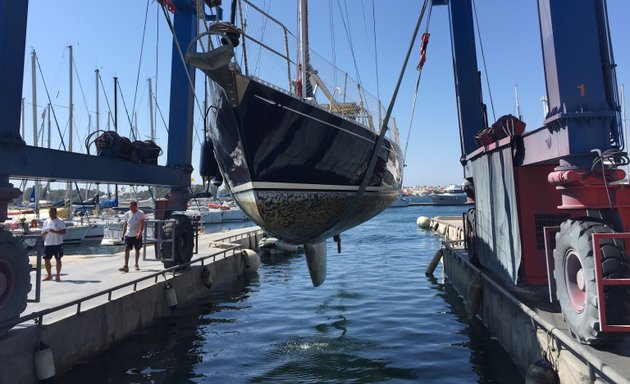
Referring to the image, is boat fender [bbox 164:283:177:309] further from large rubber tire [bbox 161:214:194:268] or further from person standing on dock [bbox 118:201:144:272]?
person standing on dock [bbox 118:201:144:272]

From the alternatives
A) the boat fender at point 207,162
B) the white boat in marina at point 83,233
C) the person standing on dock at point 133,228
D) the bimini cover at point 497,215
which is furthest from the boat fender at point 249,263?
the white boat in marina at point 83,233

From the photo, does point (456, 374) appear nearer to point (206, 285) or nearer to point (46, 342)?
point (46, 342)

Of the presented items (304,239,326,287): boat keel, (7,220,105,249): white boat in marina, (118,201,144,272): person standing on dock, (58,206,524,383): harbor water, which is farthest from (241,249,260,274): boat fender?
(7,220,105,249): white boat in marina

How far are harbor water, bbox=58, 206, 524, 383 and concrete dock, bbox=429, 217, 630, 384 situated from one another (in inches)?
13.6

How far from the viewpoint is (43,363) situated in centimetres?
562

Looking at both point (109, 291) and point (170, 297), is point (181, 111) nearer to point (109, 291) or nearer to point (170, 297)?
point (170, 297)

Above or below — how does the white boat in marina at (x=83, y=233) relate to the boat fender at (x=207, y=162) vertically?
below

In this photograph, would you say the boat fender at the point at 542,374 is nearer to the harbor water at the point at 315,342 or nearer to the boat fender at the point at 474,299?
the harbor water at the point at 315,342

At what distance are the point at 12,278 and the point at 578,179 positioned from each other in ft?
21.9

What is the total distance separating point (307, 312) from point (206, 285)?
3.06 meters

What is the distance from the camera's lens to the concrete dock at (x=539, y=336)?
13.4ft

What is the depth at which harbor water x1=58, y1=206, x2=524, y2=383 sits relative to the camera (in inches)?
256

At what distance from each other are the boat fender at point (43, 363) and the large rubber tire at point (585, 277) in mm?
6100

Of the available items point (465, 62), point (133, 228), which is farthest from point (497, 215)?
point (133, 228)
